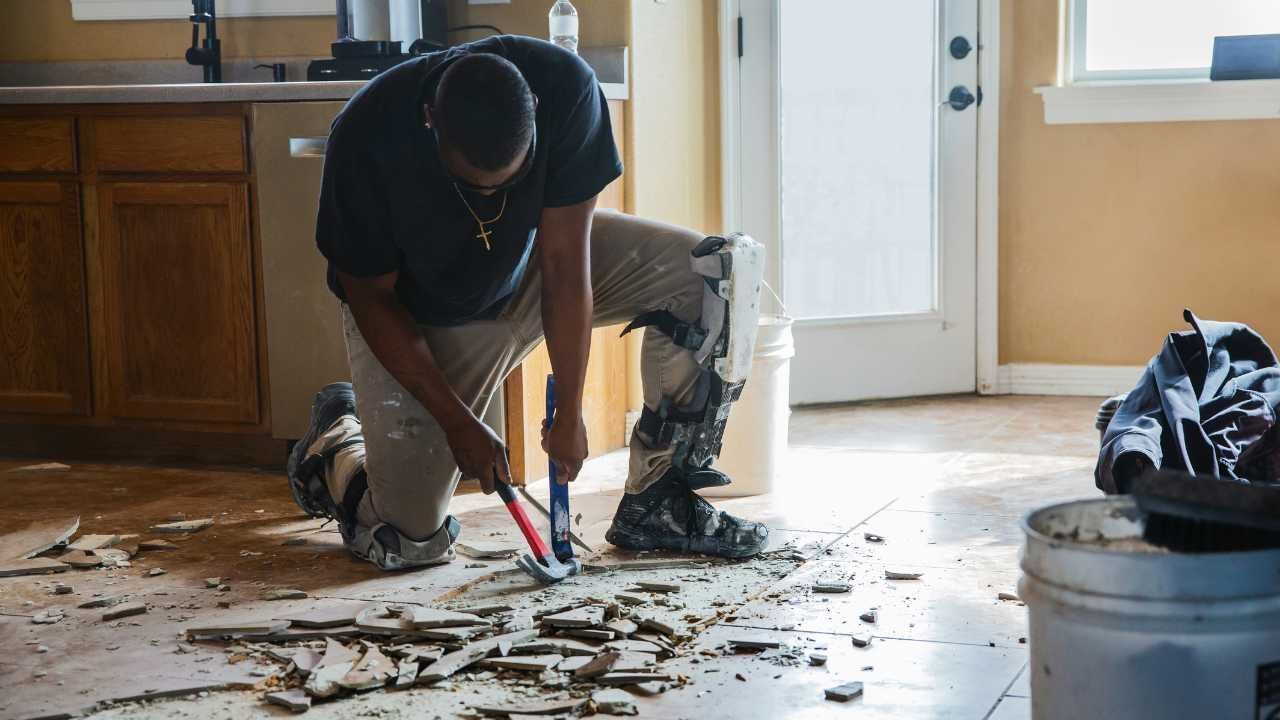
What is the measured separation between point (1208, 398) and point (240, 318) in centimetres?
239

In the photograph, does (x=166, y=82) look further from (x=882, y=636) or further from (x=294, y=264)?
→ (x=882, y=636)

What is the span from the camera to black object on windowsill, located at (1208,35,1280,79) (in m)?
4.30

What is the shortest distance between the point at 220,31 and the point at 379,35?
0.74 metres

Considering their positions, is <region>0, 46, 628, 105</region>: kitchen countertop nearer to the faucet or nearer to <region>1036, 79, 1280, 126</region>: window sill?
the faucet

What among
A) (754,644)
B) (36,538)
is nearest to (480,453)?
(754,644)

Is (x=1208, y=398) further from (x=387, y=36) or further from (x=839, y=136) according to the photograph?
(x=387, y=36)

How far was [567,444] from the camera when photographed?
2434mm

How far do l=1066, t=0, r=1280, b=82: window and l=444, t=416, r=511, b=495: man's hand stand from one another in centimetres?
296

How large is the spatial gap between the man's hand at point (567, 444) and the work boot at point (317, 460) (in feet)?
2.10

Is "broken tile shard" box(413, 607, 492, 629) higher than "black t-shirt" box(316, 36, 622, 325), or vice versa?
"black t-shirt" box(316, 36, 622, 325)

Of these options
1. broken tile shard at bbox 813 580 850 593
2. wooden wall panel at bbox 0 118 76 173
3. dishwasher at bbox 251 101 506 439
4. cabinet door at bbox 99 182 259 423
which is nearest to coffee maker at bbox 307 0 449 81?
dishwasher at bbox 251 101 506 439

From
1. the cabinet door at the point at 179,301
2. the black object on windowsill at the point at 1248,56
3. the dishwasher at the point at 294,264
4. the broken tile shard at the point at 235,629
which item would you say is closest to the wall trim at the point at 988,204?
the black object on windowsill at the point at 1248,56

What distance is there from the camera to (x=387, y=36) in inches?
153

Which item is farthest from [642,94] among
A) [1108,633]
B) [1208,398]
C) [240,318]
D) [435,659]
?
[1108,633]
